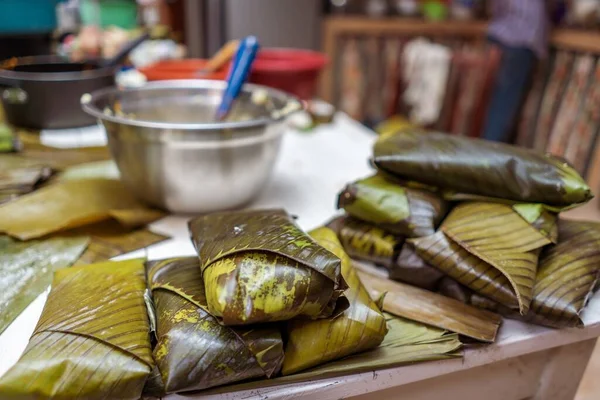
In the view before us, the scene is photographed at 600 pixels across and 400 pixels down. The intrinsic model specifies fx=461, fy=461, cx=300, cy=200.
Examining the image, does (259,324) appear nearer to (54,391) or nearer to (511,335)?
(54,391)

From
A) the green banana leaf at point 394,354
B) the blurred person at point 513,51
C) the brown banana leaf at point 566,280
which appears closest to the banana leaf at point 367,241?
the green banana leaf at point 394,354

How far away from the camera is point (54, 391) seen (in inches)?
18.5

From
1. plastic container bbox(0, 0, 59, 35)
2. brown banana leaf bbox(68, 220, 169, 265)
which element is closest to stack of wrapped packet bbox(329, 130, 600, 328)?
brown banana leaf bbox(68, 220, 169, 265)

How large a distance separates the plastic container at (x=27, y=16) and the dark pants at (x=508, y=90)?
239 cm

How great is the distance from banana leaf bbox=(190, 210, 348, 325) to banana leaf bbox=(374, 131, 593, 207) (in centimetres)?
27

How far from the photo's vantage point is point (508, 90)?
283 centimetres

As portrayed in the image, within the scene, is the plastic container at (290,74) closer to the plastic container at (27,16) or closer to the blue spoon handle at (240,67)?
the blue spoon handle at (240,67)

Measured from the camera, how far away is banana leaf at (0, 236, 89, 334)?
64 cm

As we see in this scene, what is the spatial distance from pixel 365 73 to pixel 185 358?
9.47 feet

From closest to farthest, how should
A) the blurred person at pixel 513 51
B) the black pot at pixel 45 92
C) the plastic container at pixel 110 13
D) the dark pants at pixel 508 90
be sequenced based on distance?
the black pot at pixel 45 92, the plastic container at pixel 110 13, the blurred person at pixel 513 51, the dark pants at pixel 508 90

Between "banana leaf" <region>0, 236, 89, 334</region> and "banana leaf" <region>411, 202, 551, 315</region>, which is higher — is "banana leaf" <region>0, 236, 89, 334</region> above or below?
below

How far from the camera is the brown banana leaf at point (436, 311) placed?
24.5 inches

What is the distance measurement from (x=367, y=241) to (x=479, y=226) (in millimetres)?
171

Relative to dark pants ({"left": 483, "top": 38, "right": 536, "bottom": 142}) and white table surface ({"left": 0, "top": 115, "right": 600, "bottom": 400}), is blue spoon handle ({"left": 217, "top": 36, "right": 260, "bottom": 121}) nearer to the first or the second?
white table surface ({"left": 0, "top": 115, "right": 600, "bottom": 400})
